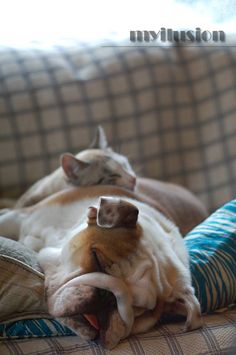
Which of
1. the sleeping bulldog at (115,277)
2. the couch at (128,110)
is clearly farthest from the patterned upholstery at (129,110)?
the sleeping bulldog at (115,277)

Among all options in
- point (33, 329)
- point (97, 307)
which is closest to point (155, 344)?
point (97, 307)

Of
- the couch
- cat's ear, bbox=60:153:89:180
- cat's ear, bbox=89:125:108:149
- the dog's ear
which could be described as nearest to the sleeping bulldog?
the dog's ear

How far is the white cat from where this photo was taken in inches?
98.8

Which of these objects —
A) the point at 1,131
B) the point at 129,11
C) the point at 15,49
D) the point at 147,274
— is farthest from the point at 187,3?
the point at 147,274

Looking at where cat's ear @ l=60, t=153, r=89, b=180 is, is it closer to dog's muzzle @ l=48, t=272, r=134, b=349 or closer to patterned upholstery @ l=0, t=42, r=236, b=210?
patterned upholstery @ l=0, t=42, r=236, b=210

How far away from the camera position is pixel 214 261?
1978mm

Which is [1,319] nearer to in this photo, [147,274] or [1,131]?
[147,274]

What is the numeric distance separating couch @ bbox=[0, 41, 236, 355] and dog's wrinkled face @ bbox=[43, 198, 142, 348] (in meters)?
0.99

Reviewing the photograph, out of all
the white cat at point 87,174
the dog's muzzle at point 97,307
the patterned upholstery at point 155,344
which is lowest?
the patterned upholstery at point 155,344

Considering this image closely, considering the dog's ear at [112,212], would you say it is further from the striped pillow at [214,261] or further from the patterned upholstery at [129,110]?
the patterned upholstery at [129,110]

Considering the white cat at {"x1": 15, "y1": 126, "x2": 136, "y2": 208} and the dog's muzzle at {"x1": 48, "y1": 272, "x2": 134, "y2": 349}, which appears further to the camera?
the white cat at {"x1": 15, "y1": 126, "x2": 136, "y2": 208}

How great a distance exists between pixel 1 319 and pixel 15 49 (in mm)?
1419

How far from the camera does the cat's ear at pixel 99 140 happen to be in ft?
8.72

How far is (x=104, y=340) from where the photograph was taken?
1.69 metres
